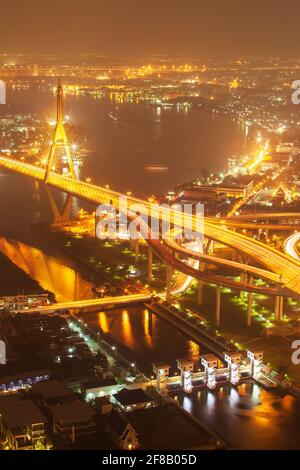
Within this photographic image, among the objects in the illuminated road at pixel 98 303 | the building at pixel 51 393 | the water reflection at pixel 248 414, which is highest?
the building at pixel 51 393

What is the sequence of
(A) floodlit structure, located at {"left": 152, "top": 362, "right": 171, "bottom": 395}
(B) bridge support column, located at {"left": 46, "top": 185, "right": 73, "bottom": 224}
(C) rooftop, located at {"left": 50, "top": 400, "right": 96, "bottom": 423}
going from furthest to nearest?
(B) bridge support column, located at {"left": 46, "top": 185, "right": 73, "bottom": 224}
(A) floodlit structure, located at {"left": 152, "top": 362, "right": 171, "bottom": 395}
(C) rooftop, located at {"left": 50, "top": 400, "right": 96, "bottom": 423}

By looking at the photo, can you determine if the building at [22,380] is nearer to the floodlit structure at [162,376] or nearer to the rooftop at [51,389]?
the rooftop at [51,389]

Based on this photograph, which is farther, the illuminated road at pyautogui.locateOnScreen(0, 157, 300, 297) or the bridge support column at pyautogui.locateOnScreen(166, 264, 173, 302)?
the bridge support column at pyautogui.locateOnScreen(166, 264, 173, 302)

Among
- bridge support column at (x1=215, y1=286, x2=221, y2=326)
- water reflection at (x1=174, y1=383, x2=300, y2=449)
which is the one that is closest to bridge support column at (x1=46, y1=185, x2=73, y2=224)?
bridge support column at (x1=215, y1=286, x2=221, y2=326)

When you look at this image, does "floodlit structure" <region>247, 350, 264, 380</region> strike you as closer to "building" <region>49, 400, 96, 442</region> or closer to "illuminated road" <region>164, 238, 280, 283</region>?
"illuminated road" <region>164, 238, 280, 283</region>

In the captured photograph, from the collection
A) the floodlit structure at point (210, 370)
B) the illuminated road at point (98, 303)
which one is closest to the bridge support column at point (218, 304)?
the illuminated road at point (98, 303)

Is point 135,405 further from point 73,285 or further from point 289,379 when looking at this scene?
point 73,285

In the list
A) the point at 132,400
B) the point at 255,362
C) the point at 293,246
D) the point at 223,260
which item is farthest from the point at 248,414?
the point at 293,246
